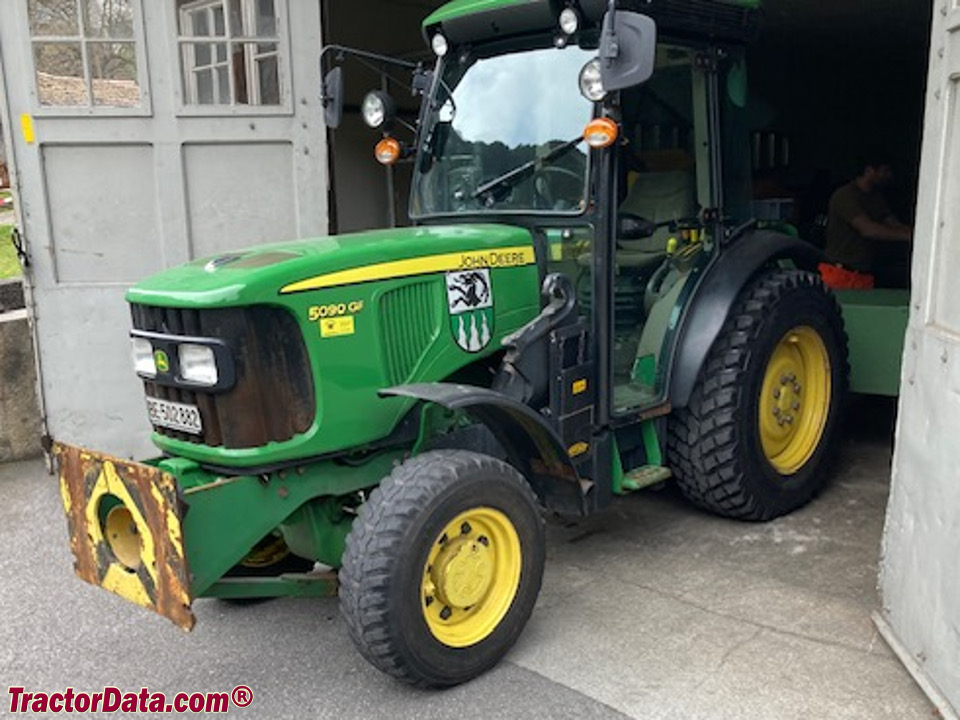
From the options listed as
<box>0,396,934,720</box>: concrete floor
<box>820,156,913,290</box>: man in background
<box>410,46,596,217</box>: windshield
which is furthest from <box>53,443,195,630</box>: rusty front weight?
<box>820,156,913,290</box>: man in background

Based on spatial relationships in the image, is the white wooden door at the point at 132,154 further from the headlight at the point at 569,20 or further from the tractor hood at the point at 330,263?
the headlight at the point at 569,20

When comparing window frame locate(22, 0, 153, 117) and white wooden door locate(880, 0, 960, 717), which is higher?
window frame locate(22, 0, 153, 117)

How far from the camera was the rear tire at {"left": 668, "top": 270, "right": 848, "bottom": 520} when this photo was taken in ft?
14.0

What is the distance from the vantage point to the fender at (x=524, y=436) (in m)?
3.19

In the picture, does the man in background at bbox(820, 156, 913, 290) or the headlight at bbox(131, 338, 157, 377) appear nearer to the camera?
the headlight at bbox(131, 338, 157, 377)

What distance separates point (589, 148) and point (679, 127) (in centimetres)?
77

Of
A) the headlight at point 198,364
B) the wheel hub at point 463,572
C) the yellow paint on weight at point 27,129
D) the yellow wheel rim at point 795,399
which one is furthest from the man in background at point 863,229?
the yellow paint on weight at point 27,129

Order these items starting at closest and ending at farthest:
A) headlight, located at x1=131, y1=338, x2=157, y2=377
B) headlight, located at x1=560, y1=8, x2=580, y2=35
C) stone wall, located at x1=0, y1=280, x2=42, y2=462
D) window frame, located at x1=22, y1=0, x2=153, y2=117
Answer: headlight, located at x1=131, y1=338, x2=157, y2=377 < headlight, located at x1=560, y1=8, x2=580, y2=35 < window frame, located at x1=22, y1=0, x2=153, y2=117 < stone wall, located at x1=0, y1=280, x2=42, y2=462

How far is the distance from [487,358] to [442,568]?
100 cm

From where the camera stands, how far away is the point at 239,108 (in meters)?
5.59

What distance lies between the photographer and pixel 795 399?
15.5 ft

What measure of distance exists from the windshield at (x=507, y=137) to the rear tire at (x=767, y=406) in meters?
1.13

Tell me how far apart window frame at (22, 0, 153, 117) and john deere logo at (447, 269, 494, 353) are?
2889 mm

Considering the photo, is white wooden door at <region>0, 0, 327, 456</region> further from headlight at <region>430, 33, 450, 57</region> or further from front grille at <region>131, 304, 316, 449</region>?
front grille at <region>131, 304, 316, 449</region>
